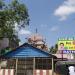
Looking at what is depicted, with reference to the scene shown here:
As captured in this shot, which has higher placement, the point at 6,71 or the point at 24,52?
the point at 24,52

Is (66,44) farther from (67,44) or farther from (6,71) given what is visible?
(6,71)

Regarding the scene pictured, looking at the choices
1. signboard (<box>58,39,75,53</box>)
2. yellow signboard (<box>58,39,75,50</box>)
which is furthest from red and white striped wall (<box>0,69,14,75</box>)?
yellow signboard (<box>58,39,75,50</box>)

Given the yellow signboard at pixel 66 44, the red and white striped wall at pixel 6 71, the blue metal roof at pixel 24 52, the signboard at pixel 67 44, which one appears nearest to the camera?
the red and white striped wall at pixel 6 71

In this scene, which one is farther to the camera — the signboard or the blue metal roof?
the signboard

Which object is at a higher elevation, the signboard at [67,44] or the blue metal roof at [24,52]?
the signboard at [67,44]

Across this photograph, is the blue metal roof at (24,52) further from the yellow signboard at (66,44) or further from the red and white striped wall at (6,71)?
the yellow signboard at (66,44)

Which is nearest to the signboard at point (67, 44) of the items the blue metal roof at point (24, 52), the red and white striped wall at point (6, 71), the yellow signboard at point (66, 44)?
the yellow signboard at point (66, 44)

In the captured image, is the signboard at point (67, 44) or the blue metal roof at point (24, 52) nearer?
the blue metal roof at point (24, 52)

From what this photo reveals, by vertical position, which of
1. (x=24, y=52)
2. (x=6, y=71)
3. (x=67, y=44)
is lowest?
(x=6, y=71)

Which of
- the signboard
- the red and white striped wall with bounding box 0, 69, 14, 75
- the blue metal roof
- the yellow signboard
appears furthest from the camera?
the yellow signboard

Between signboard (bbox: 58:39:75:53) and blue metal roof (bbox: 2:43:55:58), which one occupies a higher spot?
signboard (bbox: 58:39:75:53)

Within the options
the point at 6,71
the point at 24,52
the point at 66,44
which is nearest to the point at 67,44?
the point at 66,44

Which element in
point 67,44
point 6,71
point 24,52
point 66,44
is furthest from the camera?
point 66,44

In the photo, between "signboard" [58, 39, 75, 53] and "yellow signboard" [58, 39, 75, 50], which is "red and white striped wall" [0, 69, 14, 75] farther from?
"yellow signboard" [58, 39, 75, 50]
